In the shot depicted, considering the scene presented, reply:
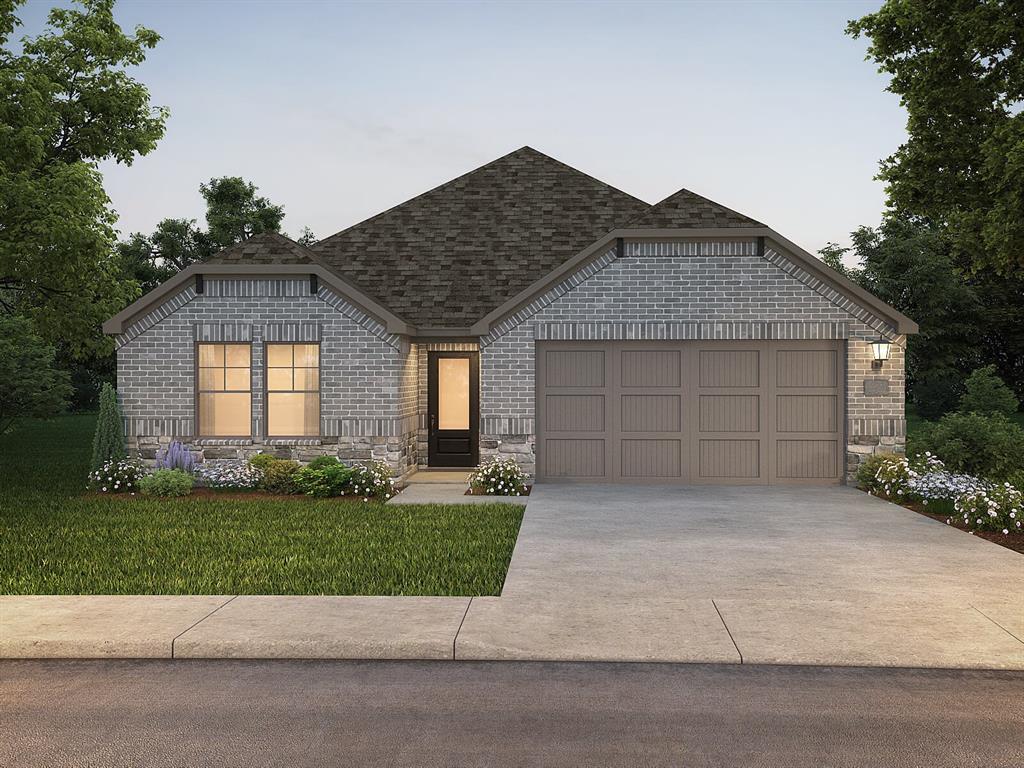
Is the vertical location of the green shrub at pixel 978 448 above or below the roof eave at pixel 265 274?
below

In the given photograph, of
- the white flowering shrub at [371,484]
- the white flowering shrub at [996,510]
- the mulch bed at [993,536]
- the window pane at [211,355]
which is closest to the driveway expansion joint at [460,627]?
the mulch bed at [993,536]

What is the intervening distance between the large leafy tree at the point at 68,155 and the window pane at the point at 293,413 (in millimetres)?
5859

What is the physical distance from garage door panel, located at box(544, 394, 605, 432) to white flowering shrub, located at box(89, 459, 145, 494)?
746 cm

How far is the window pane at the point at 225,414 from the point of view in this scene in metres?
15.9

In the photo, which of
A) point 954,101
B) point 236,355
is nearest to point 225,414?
point 236,355

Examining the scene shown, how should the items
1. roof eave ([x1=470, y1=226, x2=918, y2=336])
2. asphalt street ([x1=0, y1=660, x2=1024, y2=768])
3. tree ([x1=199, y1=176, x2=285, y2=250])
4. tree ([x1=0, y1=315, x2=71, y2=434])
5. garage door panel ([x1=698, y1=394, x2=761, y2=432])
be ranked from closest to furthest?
1. asphalt street ([x1=0, y1=660, x2=1024, y2=768])
2. roof eave ([x1=470, y1=226, x2=918, y2=336])
3. garage door panel ([x1=698, y1=394, x2=761, y2=432])
4. tree ([x1=0, y1=315, x2=71, y2=434])
5. tree ([x1=199, y1=176, x2=285, y2=250])

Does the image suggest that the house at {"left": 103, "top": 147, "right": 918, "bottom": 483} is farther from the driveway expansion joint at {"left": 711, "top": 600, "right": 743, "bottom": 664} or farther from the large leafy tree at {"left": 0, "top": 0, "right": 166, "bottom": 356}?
the driveway expansion joint at {"left": 711, "top": 600, "right": 743, "bottom": 664}

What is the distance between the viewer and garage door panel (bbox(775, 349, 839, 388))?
1569 cm

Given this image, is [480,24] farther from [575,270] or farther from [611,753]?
[611,753]

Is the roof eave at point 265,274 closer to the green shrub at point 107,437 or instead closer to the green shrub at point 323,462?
the green shrub at point 107,437

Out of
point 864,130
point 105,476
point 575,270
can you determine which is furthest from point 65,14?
point 864,130

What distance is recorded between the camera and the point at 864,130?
29.0m

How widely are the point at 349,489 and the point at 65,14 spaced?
575 inches

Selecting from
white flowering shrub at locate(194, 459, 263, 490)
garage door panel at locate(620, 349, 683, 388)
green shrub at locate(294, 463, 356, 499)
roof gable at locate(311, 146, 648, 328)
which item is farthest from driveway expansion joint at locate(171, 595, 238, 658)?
roof gable at locate(311, 146, 648, 328)
